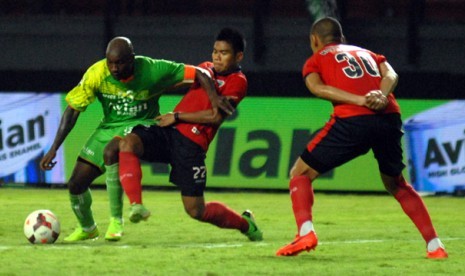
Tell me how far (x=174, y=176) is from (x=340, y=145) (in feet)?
5.34

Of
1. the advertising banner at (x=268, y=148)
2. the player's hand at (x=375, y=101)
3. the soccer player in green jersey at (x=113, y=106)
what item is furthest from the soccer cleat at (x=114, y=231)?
the advertising banner at (x=268, y=148)

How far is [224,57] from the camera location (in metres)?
10.4

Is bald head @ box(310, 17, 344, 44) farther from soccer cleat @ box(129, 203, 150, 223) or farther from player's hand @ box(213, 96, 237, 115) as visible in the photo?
soccer cleat @ box(129, 203, 150, 223)

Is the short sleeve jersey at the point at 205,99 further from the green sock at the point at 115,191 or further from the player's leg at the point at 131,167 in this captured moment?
the green sock at the point at 115,191

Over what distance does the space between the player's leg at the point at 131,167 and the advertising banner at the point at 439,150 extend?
7.18m

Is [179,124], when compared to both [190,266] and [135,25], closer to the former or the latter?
[190,266]

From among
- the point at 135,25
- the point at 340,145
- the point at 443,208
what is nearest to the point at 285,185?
the point at 443,208

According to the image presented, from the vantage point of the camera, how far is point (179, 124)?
1034 cm

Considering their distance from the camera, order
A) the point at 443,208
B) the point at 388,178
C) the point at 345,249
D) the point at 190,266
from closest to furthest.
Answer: the point at 190,266 < the point at 388,178 < the point at 345,249 < the point at 443,208

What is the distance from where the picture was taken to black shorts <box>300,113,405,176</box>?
926 centimetres

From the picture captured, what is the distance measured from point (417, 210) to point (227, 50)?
2044mm

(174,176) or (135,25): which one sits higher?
(174,176)

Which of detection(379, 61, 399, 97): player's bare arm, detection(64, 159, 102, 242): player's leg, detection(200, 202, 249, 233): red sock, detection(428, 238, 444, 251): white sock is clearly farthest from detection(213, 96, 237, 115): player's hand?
detection(428, 238, 444, 251): white sock

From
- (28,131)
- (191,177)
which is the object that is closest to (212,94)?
(191,177)
